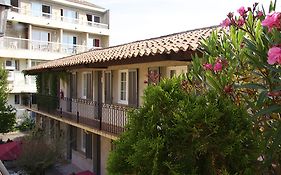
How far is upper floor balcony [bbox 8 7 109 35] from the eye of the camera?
34219 millimetres

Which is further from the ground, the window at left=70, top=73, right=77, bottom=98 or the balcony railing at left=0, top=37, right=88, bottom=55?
the balcony railing at left=0, top=37, right=88, bottom=55

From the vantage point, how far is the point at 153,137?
3367 mm

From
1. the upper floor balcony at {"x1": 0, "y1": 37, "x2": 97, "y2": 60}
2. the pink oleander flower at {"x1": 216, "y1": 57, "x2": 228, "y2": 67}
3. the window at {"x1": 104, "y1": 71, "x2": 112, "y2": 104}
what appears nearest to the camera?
the pink oleander flower at {"x1": 216, "y1": 57, "x2": 228, "y2": 67}

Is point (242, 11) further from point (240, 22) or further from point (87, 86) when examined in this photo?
point (87, 86)

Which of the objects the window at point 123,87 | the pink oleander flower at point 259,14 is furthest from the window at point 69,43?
the pink oleander flower at point 259,14

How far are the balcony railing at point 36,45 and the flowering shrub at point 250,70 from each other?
103ft

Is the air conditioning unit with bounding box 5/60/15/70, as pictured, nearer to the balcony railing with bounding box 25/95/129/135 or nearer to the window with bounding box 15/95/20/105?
the window with bounding box 15/95/20/105

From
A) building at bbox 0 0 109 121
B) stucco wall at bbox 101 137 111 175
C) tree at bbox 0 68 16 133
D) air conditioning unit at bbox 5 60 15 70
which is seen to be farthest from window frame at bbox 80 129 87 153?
air conditioning unit at bbox 5 60 15 70

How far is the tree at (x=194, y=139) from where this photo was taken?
126 inches

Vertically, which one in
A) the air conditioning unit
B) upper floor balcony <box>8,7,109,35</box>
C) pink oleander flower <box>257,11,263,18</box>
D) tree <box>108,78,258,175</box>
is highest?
upper floor balcony <box>8,7,109,35</box>

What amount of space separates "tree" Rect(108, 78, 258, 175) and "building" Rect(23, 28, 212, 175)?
418 cm

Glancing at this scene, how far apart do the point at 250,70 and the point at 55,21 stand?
35.4 meters

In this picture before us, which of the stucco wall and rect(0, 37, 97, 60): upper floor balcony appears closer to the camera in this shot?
the stucco wall

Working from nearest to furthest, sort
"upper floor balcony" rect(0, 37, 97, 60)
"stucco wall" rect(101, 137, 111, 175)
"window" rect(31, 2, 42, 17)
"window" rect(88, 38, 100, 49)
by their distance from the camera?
"stucco wall" rect(101, 137, 111, 175) < "upper floor balcony" rect(0, 37, 97, 60) < "window" rect(31, 2, 42, 17) < "window" rect(88, 38, 100, 49)
